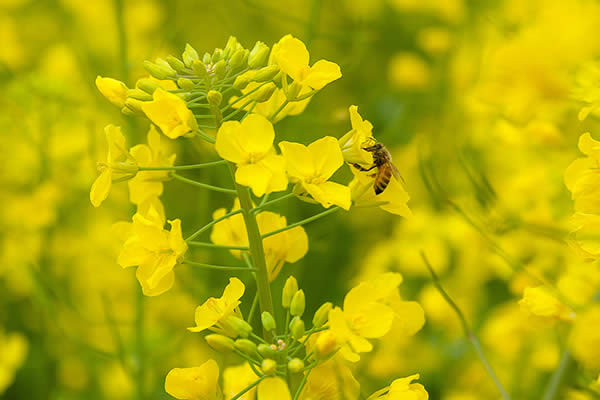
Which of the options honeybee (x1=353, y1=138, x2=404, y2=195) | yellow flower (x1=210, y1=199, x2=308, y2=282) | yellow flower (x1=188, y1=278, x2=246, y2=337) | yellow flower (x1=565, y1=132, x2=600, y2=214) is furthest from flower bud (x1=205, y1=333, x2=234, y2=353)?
yellow flower (x1=565, y1=132, x2=600, y2=214)

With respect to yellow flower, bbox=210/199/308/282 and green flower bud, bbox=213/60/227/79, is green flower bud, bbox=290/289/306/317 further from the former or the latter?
green flower bud, bbox=213/60/227/79

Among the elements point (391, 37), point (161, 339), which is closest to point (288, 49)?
point (161, 339)

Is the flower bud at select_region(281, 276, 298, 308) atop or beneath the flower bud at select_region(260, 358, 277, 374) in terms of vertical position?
atop

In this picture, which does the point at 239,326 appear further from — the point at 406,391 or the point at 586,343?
the point at 586,343

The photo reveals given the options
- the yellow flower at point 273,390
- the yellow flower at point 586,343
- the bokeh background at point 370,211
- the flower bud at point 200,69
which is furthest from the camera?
the bokeh background at point 370,211

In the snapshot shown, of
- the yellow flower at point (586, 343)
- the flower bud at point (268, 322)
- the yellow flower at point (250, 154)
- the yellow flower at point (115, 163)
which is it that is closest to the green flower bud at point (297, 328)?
the flower bud at point (268, 322)

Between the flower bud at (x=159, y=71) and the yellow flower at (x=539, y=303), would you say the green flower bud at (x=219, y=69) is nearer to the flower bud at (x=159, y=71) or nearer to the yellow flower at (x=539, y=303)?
the flower bud at (x=159, y=71)

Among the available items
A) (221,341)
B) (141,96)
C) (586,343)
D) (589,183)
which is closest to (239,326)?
(221,341)
